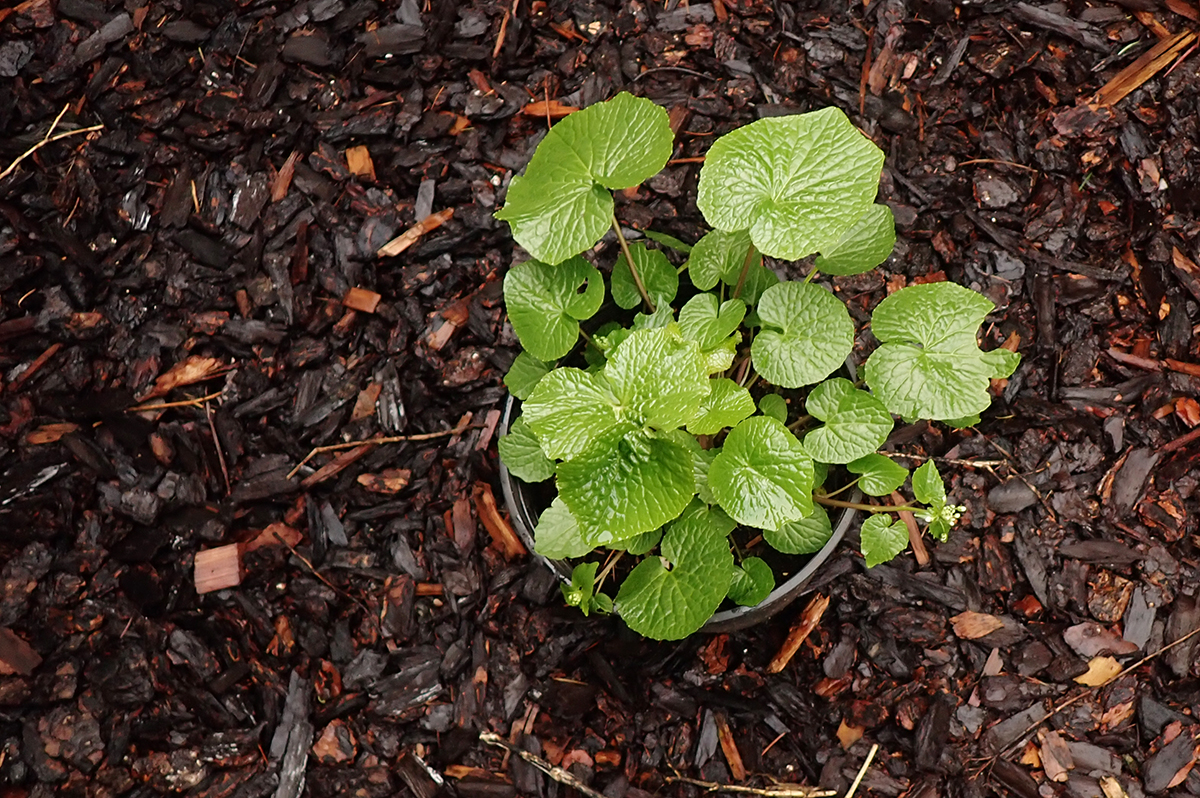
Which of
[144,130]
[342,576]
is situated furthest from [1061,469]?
[144,130]

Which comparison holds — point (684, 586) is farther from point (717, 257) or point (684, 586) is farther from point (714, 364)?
point (717, 257)

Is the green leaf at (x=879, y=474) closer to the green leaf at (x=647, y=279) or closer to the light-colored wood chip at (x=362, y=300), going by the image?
the green leaf at (x=647, y=279)

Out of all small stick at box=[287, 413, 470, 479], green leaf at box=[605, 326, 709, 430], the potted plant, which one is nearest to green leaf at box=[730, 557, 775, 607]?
the potted plant

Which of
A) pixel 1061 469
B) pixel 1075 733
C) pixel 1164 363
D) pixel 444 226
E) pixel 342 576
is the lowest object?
pixel 1075 733

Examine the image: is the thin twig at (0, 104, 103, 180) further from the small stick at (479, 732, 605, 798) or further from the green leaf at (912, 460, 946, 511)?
the green leaf at (912, 460, 946, 511)

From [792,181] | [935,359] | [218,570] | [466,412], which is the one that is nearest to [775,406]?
[935,359]

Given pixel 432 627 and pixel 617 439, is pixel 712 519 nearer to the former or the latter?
pixel 617 439
